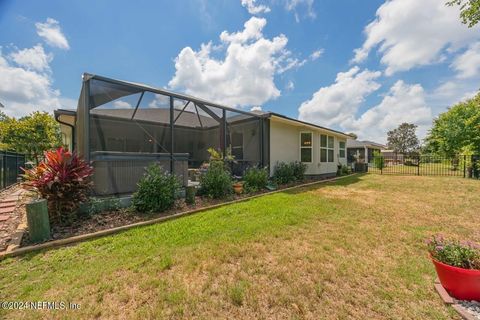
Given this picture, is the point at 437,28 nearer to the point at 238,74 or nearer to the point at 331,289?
the point at 238,74

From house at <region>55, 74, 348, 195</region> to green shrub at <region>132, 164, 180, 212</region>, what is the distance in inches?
28.4

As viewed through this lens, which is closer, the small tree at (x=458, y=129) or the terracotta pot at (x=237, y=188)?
the terracotta pot at (x=237, y=188)

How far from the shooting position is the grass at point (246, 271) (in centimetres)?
192

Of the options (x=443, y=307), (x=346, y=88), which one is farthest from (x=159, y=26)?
(x=346, y=88)

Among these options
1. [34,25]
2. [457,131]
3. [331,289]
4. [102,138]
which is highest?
[34,25]

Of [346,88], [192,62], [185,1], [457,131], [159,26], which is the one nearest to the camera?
[185,1]

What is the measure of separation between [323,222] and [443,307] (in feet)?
7.98

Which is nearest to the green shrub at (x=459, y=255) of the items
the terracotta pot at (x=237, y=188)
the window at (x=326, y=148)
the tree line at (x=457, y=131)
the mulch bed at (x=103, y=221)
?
the mulch bed at (x=103, y=221)

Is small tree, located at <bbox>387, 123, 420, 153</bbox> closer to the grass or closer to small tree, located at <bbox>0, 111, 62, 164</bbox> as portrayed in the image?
the grass

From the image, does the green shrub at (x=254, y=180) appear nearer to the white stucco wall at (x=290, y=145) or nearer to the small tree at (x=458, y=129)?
the white stucco wall at (x=290, y=145)

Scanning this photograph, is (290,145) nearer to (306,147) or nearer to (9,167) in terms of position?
(306,147)

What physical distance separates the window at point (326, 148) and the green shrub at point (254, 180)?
19.2ft

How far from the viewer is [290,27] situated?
890 centimetres

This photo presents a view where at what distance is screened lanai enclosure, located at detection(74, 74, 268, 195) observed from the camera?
4.91 metres
